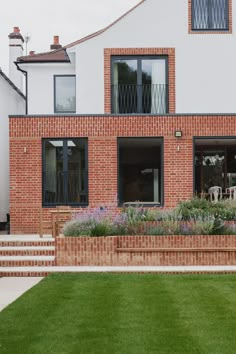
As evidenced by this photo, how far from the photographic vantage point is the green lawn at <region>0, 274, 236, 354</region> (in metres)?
7.14

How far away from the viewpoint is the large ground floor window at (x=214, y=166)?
79.0ft

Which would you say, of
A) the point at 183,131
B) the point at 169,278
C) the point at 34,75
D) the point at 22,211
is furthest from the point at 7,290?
the point at 34,75

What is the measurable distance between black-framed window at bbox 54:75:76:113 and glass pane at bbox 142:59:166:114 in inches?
A: 134

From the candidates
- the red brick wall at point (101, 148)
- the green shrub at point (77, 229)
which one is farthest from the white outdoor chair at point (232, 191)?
the green shrub at point (77, 229)

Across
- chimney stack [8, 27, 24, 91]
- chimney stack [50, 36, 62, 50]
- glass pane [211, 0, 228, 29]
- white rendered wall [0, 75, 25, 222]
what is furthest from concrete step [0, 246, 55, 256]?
chimney stack [50, 36, 62, 50]

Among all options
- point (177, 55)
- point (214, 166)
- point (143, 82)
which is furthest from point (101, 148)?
point (214, 166)

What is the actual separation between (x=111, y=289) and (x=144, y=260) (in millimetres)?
3423

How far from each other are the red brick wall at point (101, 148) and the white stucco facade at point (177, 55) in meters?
1.69

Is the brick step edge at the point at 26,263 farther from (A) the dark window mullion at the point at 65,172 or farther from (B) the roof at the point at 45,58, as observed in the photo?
(B) the roof at the point at 45,58

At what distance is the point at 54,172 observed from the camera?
2056cm

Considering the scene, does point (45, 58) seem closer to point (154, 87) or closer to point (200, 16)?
point (154, 87)

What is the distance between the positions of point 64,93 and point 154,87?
4.03 m

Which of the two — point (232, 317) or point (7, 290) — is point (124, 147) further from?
point (232, 317)

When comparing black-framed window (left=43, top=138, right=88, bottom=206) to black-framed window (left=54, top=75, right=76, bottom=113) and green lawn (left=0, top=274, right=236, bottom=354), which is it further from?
green lawn (left=0, top=274, right=236, bottom=354)
